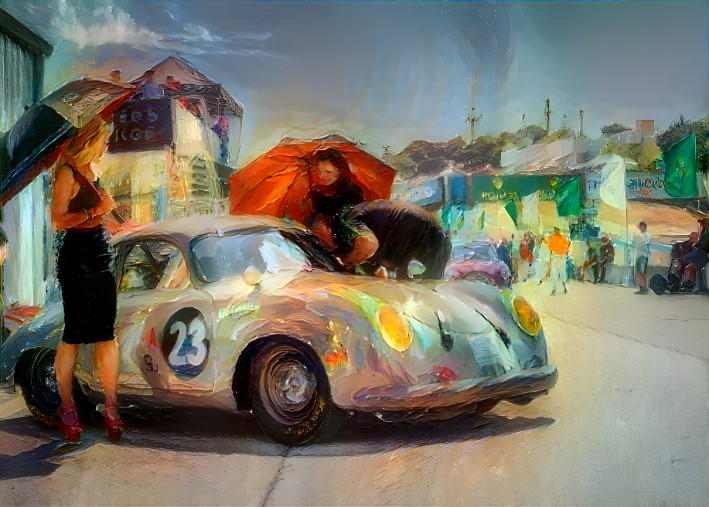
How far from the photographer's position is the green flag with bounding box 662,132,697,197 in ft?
9.34

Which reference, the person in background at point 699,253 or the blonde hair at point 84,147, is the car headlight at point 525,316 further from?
the blonde hair at point 84,147

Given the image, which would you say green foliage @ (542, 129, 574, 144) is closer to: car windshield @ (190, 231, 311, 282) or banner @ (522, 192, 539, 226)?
banner @ (522, 192, 539, 226)

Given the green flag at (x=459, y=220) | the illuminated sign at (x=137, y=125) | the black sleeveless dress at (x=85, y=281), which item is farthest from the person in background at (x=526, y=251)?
the black sleeveless dress at (x=85, y=281)

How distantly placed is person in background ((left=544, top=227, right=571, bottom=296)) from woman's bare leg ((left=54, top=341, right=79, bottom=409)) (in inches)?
103

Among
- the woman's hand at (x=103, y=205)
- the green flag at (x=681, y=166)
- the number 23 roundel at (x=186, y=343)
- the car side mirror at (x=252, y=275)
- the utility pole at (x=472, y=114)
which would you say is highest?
the utility pole at (x=472, y=114)

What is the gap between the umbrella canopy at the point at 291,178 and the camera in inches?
112

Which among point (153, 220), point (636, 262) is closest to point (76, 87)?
point (153, 220)

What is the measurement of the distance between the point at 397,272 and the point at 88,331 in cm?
167

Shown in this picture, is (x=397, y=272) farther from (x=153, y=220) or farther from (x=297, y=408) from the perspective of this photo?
(x=153, y=220)

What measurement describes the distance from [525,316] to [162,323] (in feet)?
6.01

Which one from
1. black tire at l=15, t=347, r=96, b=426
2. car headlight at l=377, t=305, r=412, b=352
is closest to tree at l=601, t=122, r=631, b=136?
car headlight at l=377, t=305, r=412, b=352

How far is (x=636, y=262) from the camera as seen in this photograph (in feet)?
9.25

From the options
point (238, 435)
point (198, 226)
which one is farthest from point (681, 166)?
point (238, 435)

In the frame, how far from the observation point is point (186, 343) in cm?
242
